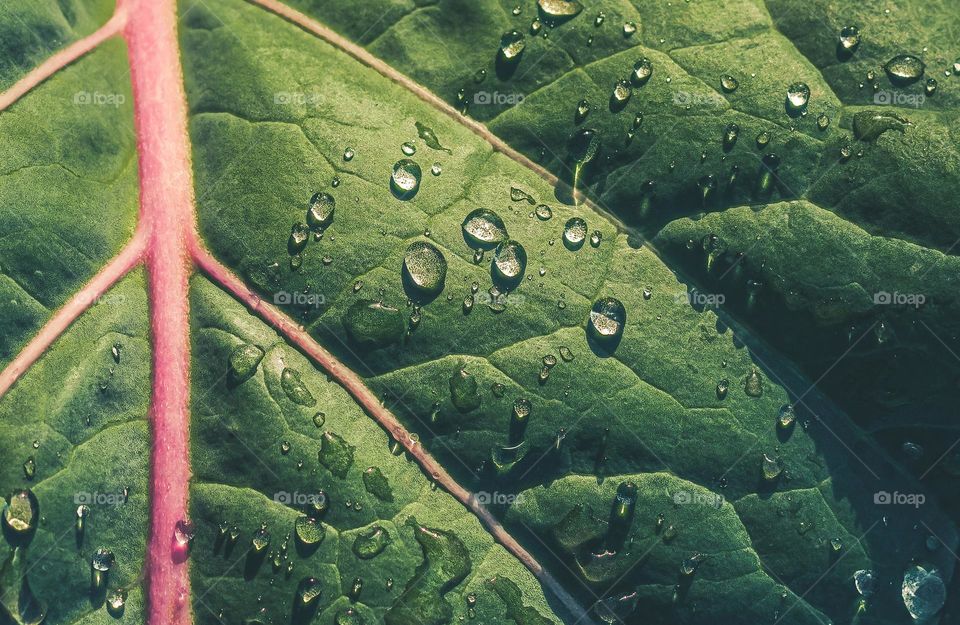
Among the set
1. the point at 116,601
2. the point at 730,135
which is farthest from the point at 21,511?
the point at 730,135

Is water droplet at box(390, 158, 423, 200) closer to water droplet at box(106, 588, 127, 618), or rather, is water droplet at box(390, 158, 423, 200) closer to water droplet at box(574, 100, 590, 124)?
water droplet at box(574, 100, 590, 124)

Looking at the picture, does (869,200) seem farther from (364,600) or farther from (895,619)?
(364,600)

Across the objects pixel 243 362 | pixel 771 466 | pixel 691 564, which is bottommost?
pixel 691 564

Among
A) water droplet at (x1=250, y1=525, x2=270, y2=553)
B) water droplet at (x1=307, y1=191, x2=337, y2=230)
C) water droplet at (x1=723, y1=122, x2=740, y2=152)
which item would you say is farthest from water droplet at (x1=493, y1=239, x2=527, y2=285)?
water droplet at (x1=250, y1=525, x2=270, y2=553)

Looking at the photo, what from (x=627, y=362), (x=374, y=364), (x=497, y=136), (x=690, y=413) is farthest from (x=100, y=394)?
(x=690, y=413)

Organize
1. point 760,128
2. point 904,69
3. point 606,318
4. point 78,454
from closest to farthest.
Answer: point 904,69 → point 760,128 → point 606,318 → point 78,454

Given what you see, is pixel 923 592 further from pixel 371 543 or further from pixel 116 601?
pixel 116 601
